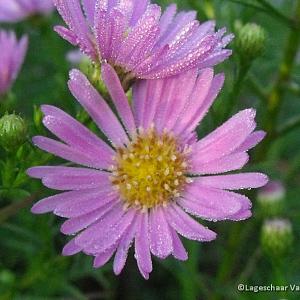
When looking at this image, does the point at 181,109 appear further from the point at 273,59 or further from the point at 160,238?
the point at 273,59

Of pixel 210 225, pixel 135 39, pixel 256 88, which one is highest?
pixel 135 39

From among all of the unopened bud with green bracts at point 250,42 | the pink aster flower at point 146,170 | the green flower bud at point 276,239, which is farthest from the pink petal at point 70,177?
the green flower bud at point 276,239

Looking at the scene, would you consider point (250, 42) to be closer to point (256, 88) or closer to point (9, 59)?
point (256, 88)

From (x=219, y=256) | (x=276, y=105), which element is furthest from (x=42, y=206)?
(x=219, y=256)

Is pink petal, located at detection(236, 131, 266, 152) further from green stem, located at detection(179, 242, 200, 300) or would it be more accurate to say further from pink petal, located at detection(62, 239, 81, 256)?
green stem, located at detection(179, 242, 200, 300)

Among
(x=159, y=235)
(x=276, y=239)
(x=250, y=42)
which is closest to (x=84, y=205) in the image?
(x=159, y=235)
